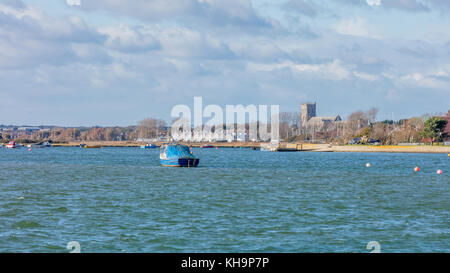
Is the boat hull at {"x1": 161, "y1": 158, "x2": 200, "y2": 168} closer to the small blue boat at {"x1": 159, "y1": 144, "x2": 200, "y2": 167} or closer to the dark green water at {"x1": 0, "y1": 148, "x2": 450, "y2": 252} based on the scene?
the small blue boat at {"x1": 159, "y1": 144, "x2": 200, "y2": 167}

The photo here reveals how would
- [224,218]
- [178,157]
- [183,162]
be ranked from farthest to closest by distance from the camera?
1. [178,157]
2. [183,162]
3. [224,218]

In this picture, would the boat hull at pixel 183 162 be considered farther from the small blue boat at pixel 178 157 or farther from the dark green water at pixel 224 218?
the dark green water at pixel 224 218

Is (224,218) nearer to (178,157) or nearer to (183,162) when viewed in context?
(183,162)

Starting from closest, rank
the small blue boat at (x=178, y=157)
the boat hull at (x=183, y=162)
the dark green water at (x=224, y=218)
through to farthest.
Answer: the dark green water at (x=224, y=218) < the boat hull at (x=183, y=162) < the small blue boat at (x=178, y=157)

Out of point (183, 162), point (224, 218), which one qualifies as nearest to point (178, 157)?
point (183, 162)

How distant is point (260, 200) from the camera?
126 ft

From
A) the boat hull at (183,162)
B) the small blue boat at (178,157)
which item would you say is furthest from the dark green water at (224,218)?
the small blue boat at (178,157)

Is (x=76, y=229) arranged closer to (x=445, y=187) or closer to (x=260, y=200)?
(x=260, y=200)

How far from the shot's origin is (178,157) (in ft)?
266

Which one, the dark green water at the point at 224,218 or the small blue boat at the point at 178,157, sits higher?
the small blue boat at the point at 178,157

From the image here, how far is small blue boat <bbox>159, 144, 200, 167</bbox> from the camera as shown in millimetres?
80500

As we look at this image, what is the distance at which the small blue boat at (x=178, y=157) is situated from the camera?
264 feet

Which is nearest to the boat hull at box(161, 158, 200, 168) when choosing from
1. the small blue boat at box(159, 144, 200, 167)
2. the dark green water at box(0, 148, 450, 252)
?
the small blue boat at box(159, 144, 200, 167)

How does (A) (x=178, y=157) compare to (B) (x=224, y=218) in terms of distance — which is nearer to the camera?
(B) (x=224, y=218)
